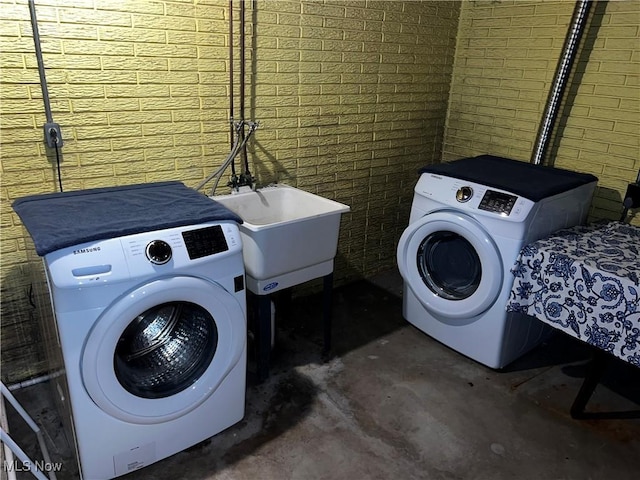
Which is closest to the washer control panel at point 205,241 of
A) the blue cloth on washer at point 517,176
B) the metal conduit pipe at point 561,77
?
the blue cloth on washer at point 517,176

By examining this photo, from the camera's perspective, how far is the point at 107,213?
5.64 ft

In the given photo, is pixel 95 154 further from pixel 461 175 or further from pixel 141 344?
pixel 461 175

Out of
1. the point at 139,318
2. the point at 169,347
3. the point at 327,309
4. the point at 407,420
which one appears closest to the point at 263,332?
the point at 327,309

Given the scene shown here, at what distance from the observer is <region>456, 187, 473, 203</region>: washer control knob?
2.36m

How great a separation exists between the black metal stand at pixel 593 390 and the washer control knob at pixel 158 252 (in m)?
1.76

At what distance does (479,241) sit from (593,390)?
832mm

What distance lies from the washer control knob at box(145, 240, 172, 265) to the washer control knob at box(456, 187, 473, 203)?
4.79 feet

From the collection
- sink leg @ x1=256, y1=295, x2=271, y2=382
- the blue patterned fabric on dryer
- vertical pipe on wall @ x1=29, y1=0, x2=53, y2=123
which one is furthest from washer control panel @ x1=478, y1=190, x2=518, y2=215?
vertical pipe on wall @ x1=29, y1=0, x2=53, y2=123

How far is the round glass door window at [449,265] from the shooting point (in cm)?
249

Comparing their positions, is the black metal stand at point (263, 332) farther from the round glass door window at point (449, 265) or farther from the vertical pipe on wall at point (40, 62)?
the vertical pipe on wall at point (40, 62)

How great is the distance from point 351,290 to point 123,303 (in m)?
1.98

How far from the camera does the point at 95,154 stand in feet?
6.94

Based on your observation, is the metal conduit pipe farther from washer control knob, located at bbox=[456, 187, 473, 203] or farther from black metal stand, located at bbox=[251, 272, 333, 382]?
black metal stand, located at bbox=[251, 272, 333, 382]

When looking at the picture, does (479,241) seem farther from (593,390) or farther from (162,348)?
(162,348)
